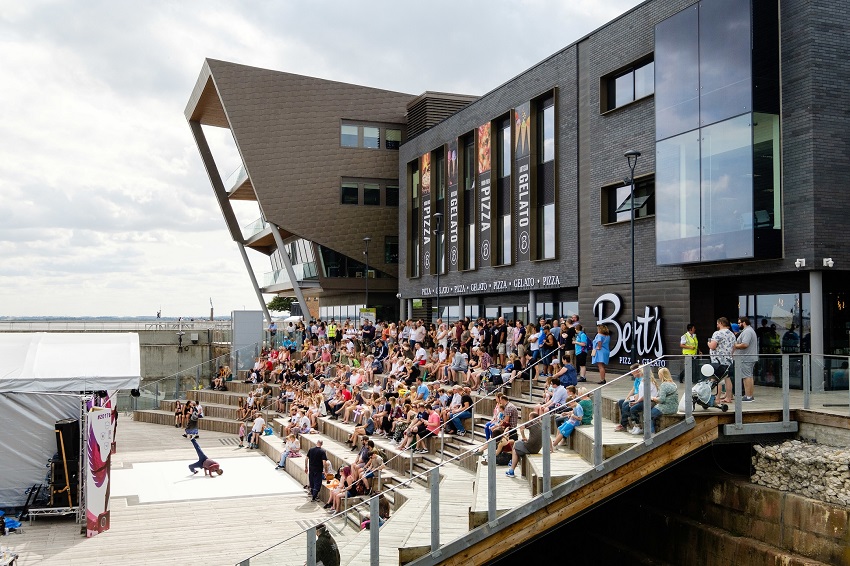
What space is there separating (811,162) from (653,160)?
5.13 meters

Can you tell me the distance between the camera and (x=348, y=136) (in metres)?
46.1

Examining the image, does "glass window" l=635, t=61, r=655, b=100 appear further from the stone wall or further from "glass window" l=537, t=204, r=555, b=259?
the stone wall

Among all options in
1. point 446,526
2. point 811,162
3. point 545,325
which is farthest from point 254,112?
point 446,526

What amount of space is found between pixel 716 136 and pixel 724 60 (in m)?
1.70

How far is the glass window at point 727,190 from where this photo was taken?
58.2 feet

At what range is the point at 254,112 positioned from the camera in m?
42.8

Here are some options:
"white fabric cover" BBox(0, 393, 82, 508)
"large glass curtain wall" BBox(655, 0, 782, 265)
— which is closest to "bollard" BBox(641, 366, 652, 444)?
"large glass curtain wall" BBox(655, 0, 782, 265)

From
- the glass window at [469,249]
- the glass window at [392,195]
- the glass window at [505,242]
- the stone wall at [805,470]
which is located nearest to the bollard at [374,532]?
the stone wall at [805,470]

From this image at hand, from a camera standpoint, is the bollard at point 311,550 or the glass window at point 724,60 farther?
the glass window at point 724,60

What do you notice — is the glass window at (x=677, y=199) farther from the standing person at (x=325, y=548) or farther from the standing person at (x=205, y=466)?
the standing person at (x=205, y=466)

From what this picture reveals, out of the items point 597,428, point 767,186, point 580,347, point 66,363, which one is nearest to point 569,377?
point 580,347

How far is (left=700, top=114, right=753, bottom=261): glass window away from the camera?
1773 centimetres

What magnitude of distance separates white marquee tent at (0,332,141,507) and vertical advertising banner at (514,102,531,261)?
14.1 m

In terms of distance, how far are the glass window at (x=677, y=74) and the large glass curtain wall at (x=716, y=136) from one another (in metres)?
0.02
